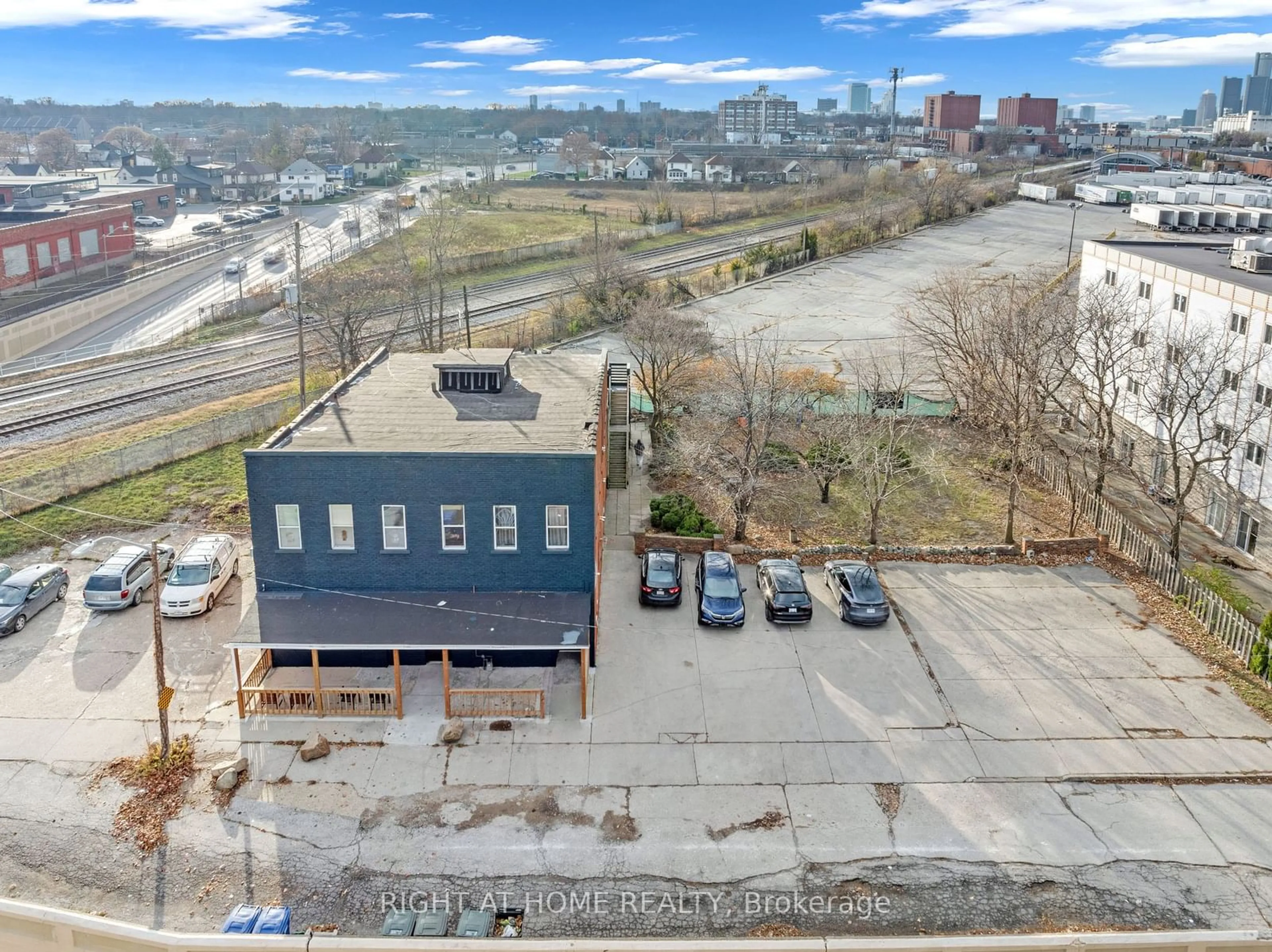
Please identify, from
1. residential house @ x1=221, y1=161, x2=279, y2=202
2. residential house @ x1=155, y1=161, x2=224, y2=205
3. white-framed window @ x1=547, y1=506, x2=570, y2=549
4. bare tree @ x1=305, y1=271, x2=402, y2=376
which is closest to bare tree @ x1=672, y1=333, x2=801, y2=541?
white-framed window @ x1=547, y1=506, x2=570, y2=549

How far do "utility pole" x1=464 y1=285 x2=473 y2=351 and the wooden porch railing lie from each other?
77.7 ft

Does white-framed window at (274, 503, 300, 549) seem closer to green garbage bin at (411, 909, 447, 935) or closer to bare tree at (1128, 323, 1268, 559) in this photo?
green garbage bin at (411, 909, 447, 935)

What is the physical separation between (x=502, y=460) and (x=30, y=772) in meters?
12.3

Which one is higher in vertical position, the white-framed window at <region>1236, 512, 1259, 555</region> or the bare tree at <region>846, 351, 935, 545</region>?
the bare tree at <region>846, 351, 935, 545</region>

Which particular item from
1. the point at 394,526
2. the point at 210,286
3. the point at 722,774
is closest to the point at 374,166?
the point at 210,286

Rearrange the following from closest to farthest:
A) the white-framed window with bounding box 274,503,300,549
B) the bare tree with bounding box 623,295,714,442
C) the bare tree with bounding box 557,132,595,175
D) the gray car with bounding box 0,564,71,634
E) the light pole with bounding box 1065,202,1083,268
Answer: the white-framed window with bounding box 274,503,300,549 → the gray car with bounding box 0,564,71,634 → the bare tree with bounding box 623,295,714,442 → the light pole with bounding box 1065,202,1083,268 → the bare tree with bounding box 557,132,595,175

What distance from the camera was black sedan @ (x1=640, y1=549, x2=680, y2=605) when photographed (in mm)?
27016

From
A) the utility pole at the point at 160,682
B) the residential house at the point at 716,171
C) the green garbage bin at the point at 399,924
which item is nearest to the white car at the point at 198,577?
the utility pole at the point at 160,682

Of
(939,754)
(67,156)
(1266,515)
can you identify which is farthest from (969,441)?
(67,156)

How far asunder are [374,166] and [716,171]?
60.1 m

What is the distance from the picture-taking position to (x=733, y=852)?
720 inches

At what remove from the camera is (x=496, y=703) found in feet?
75.0

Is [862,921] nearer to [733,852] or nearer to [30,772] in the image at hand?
[733,852]

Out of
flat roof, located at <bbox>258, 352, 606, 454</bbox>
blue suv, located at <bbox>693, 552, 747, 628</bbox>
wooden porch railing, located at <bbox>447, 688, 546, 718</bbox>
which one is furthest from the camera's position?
blue suv, located at <bbox>693, 552, 747, 628</bbox>
